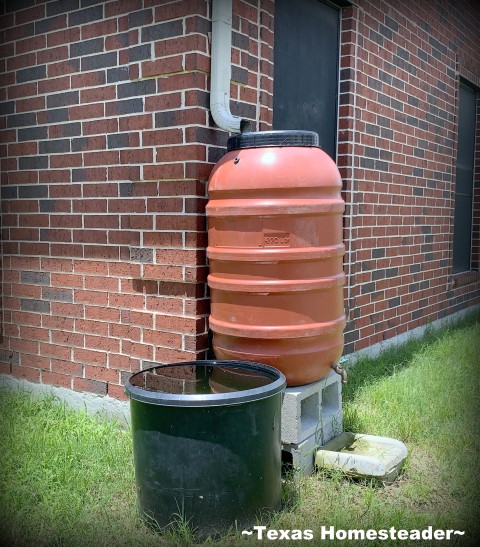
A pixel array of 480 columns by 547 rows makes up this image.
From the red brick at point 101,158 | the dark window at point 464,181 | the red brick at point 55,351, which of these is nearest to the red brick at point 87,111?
the red brick at point 101,158

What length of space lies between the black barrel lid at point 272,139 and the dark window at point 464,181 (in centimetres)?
531

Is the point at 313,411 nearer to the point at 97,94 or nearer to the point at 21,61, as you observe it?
the point at 97,94

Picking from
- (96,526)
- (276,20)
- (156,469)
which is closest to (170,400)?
(156,469)

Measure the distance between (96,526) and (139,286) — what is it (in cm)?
151

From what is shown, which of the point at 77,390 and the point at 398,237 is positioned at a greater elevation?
the point at 398,237

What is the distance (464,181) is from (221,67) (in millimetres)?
5742

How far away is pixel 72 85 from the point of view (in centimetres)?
418

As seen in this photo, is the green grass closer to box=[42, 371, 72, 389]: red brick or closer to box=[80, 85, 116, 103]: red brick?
box=[42, 371, 72, 389]: red brick

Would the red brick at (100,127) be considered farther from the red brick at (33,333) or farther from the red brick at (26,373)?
the red brick at (26,373)

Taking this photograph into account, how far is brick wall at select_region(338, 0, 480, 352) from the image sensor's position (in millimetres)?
5203

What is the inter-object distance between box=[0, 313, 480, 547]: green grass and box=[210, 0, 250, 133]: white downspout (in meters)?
1.93

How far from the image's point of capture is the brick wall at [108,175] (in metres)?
3.64

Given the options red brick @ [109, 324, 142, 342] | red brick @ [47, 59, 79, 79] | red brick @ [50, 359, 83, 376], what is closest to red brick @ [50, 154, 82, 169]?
red brick @ [47, 59, 79, 79]

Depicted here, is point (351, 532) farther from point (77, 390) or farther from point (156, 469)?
point (77, 390)
